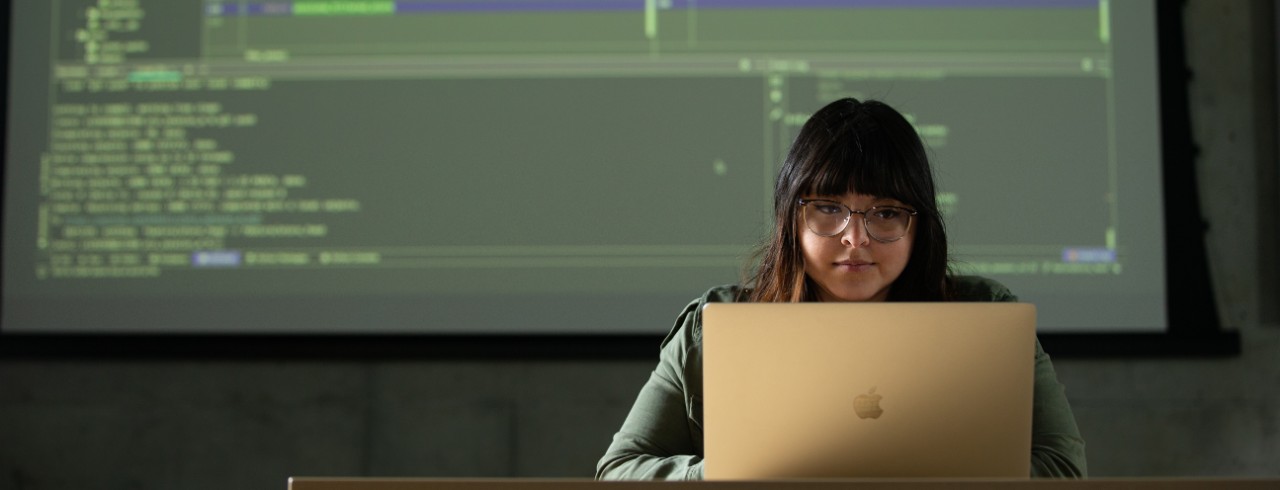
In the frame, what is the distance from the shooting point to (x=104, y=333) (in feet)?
10.6

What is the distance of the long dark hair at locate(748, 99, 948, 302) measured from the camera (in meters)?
1.63

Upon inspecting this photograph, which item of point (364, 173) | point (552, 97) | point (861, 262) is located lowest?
point (861, 262)

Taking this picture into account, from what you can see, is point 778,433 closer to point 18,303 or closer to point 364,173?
point 364,173

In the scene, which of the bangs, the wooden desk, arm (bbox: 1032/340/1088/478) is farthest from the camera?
the bangs

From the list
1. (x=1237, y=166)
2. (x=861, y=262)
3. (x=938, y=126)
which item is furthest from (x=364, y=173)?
(x=1237, y=166)

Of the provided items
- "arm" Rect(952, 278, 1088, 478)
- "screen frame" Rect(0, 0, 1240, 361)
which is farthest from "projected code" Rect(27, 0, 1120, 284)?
"arm" Rect(952, 278, 1088, 478)

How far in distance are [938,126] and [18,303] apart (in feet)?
8.70

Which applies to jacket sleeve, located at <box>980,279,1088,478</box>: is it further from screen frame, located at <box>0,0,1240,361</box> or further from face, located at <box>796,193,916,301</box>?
screen frame, located at <box>0,0,1240,361</box>

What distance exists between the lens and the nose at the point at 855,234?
5.37ft

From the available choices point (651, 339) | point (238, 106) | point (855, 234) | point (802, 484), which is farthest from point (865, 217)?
point (238, 106)

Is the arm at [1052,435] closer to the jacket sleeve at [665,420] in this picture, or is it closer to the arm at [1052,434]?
the arm at [1052,434]

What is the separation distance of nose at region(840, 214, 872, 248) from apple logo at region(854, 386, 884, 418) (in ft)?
1.66

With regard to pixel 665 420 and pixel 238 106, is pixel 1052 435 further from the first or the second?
pixel 238 106

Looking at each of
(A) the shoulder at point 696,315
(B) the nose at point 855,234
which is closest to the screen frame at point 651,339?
(A) the shoulder at point 696,315
